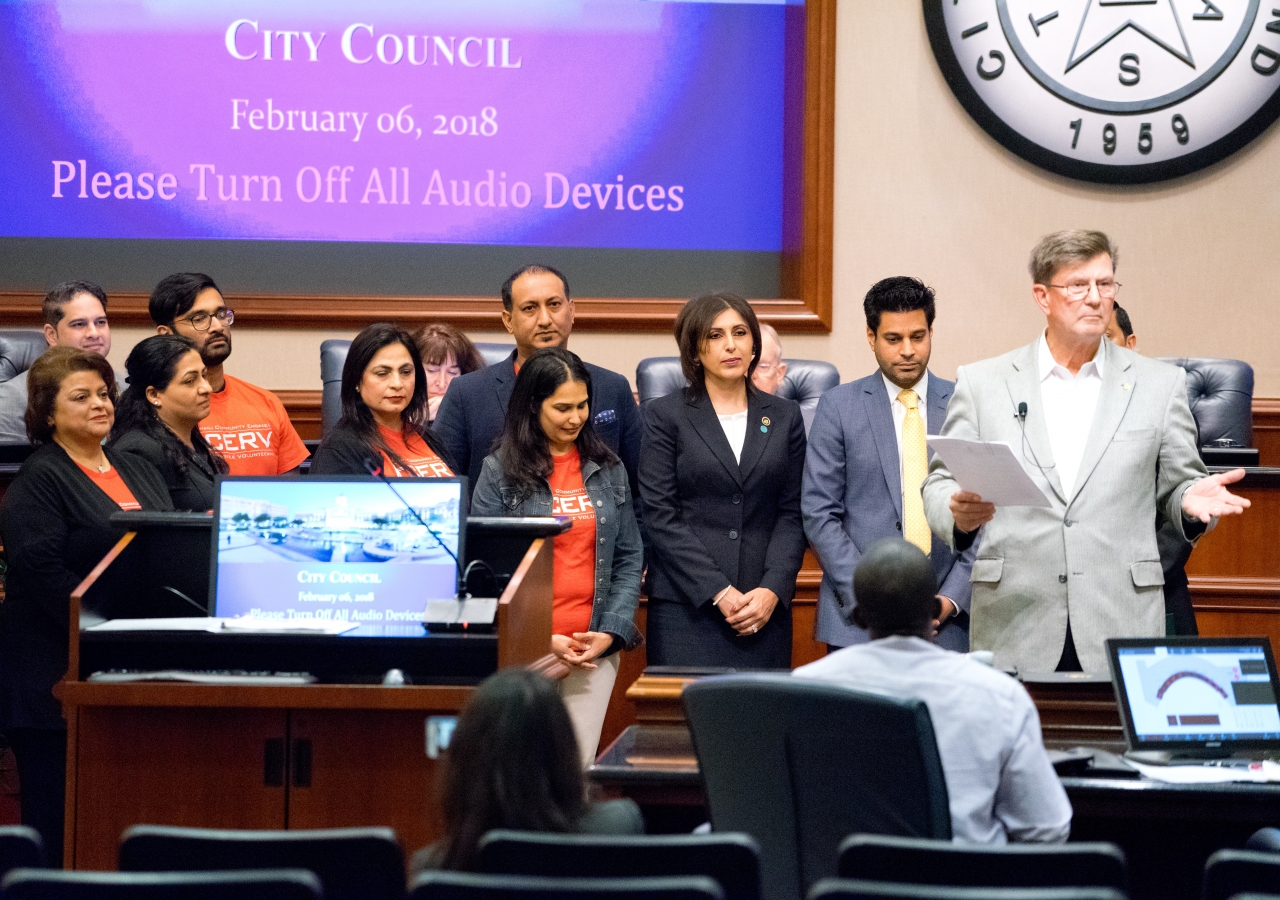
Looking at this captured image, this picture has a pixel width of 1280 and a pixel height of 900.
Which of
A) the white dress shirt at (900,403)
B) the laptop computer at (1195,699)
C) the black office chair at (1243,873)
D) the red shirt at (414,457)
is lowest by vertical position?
the black office chair at (1243,873)

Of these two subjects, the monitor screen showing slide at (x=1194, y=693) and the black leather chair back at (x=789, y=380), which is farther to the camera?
the black leather chair back at (x=789, y=380)

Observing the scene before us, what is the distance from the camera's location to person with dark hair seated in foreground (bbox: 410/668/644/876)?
5.83ft

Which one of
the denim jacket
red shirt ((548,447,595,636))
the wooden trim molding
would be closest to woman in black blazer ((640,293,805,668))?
the denim jacket

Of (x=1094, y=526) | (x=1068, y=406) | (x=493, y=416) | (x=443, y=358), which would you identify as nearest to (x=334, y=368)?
(x=443, y=358)

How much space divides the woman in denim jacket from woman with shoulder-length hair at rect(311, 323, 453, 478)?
183mm

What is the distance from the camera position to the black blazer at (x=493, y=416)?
12.7ft

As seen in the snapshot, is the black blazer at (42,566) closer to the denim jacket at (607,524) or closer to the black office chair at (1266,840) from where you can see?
the denim jacket at (607,524)

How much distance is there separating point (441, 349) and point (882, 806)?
9.92 feet

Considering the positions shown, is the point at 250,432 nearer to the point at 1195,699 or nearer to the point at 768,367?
the point at 768,367

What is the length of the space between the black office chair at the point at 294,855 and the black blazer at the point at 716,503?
1849 millimetres

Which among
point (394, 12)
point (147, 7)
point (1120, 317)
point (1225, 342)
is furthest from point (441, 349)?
point (1225, 342)

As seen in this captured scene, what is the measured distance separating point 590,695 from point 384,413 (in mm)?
851

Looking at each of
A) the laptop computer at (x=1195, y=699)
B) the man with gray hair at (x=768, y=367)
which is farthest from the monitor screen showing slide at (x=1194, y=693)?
the man with gray hair at (x=768, y=367)

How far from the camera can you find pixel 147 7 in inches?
223
